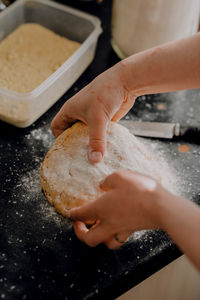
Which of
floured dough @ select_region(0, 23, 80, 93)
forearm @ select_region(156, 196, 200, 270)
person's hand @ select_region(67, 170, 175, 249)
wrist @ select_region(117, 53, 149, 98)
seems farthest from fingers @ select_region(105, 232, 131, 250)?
floured dough @ select_region(0, 23, 80, 93)

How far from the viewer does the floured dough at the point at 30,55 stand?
1049 mm

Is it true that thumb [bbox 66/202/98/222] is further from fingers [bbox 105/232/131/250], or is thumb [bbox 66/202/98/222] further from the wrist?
the wrist

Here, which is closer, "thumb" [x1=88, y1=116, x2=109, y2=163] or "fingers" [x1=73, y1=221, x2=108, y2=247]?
"fingers" [x1=73, y1=221, x2=108, y2=247]

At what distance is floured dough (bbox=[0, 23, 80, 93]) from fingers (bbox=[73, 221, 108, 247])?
1.43 feet

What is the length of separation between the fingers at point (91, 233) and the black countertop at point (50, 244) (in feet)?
0.14

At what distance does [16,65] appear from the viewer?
Answer: 43.3 inches

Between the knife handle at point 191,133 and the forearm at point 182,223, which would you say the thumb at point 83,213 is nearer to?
the forearm at point 182,223

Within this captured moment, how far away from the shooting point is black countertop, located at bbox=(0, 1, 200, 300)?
724 millimetres

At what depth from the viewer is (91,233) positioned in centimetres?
72

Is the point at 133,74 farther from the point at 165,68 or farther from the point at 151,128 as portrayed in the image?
the point at 151,128

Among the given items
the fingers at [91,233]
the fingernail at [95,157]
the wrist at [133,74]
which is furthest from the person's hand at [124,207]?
the wrist at [133,74]

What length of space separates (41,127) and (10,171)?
176mm

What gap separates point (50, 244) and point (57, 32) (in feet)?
2.51

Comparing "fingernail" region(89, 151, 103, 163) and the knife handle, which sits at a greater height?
"fingernail" region(89, 151, 103, 163)
